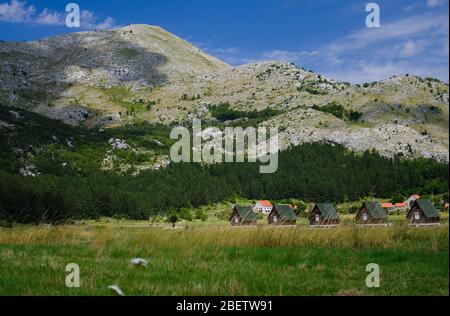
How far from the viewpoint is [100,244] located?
13.0m

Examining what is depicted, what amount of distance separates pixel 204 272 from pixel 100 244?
540 cm

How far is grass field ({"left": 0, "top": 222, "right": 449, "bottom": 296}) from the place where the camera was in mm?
7373

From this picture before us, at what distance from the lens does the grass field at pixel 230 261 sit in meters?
7.37

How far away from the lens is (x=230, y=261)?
32.9 ft

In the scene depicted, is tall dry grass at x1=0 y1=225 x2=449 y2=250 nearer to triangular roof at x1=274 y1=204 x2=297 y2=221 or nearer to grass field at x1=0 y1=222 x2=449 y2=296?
grass field at x1=0 y1=222 x2=449 y2=296

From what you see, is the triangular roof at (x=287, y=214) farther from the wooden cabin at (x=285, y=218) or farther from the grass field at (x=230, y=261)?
the grass field at (x=230, y=261)

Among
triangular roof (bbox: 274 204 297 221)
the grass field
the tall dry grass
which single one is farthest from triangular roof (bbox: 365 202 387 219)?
triangular roof (bbox: 274 204 297 221)

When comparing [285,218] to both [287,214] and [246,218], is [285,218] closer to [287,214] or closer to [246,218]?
[287,214]

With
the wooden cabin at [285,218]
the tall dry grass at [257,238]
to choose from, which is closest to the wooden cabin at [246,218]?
the wooden cabin at [285,218]

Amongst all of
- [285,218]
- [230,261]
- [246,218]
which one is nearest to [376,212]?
[285,218]

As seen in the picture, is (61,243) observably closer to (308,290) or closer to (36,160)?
(308,290)

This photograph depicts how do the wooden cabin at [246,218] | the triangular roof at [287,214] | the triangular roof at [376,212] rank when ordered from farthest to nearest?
the wooden cabin at [246,218]
the triangular roof at [287,214]
the triangular roof at [376,212]

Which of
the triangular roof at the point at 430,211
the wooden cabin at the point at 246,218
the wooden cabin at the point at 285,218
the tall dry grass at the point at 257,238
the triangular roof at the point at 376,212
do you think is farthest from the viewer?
the triangular roof at the point at 430,211

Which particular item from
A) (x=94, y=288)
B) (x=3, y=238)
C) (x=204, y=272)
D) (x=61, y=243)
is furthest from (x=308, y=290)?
(x=3, y=238)
